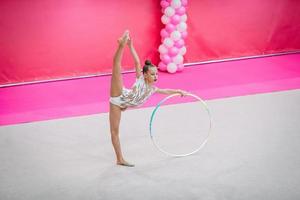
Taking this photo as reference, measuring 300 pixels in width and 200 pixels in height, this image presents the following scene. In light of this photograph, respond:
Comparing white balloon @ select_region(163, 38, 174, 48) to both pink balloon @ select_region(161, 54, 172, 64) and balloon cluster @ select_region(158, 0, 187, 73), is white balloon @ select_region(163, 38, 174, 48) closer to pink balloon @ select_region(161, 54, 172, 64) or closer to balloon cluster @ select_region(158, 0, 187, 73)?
balloon cluster @ select_region(158, 0, 187, 73)

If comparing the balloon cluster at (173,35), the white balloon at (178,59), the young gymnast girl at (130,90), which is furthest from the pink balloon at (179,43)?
the young gymnast girl at (130,90)

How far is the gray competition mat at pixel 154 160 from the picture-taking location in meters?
4.00

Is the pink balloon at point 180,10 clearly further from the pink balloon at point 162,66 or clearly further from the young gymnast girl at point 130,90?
the young gymnast girl at point 130,90

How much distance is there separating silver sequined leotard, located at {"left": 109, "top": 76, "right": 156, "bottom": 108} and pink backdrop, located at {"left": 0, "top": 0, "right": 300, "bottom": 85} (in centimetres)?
349

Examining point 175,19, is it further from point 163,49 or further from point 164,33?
point 163,49

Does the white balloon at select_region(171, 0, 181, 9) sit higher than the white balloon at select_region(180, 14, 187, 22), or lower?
higher

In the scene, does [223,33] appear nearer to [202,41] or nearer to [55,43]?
[202,41]

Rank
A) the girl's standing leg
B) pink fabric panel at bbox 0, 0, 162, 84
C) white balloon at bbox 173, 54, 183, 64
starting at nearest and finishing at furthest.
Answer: the girl's standing leg → pink fabric panel at bbox 0, 0, 162, 84 → white balloon at bbox 173, 54, 183, 64

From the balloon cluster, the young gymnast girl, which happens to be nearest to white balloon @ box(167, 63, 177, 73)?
the balloon cluster

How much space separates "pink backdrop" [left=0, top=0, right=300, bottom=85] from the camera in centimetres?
728

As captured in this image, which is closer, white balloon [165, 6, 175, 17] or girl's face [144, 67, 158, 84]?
girl's face [144, 67, 158, 84]

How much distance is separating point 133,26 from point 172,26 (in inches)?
29.3

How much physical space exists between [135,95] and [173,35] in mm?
3359

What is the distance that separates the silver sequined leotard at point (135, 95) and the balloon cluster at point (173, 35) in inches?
130
